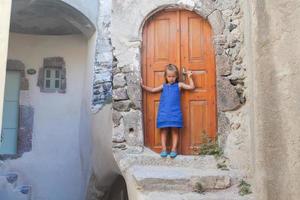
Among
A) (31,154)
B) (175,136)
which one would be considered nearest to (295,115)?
(175,136)

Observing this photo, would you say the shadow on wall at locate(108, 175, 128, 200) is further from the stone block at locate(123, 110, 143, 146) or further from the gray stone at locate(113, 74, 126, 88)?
the gray stone at locate(113, 74, 126, 88)

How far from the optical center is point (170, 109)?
19.5ft

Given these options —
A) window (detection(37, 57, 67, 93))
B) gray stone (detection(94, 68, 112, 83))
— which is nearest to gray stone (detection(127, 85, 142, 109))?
gray stone (detection(94, 68, 112, 83))

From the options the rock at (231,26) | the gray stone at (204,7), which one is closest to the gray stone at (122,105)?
the gray stone at (204,7)

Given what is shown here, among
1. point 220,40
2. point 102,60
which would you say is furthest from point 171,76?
point 102,60

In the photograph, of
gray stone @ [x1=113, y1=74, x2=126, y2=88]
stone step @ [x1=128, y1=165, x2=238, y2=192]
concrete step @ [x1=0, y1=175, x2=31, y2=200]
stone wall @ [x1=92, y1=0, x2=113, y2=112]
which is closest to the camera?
stone step @ [x1=128, y1=165, x2=238, y2=192]

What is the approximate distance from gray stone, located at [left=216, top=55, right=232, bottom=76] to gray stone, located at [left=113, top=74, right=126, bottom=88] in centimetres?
134

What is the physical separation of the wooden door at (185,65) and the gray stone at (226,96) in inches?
8.2

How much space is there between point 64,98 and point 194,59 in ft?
12.9

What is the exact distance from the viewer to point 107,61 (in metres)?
8.16

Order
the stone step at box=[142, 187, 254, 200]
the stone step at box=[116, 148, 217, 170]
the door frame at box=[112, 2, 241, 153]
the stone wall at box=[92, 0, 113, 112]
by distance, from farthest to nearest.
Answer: the stone wall at box=[92, 0, 113, 112]
the door frame at box=[112, 2, 241, 153]
the stone step at box=[116, 148, 217, 170]
the stone step at box=[142, 187, 254, 200]

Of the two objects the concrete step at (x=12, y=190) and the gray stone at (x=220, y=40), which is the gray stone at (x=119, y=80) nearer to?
the gray stone at (x=220, y=40)

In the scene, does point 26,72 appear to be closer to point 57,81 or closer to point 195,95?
point 57,81

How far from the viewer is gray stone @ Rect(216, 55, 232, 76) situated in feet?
19.5
